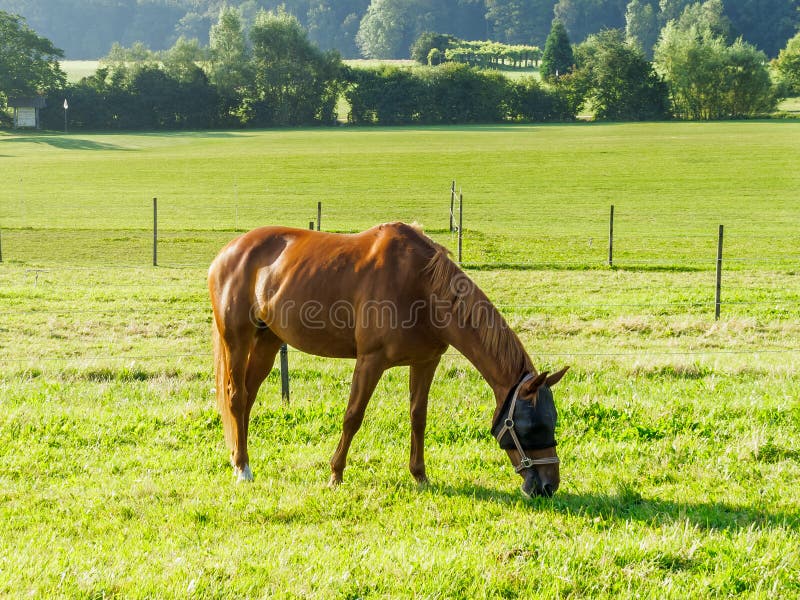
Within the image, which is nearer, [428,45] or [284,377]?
[284,377]

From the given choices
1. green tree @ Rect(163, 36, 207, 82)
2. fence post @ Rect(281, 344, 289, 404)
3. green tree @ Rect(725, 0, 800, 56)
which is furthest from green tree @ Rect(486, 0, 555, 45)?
fence post @ Rect(281, 344, 289, 404)

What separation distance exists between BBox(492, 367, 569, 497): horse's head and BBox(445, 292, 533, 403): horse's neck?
0.09m

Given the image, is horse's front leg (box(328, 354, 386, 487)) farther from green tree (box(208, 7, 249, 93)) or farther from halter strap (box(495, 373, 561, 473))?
green tree (box(208, 7, 249, 93))

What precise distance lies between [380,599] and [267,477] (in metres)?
2.03

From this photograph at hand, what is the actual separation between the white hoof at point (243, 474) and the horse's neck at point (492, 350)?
1.76m

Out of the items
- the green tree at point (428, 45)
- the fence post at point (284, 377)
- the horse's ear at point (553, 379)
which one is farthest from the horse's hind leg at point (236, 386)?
the green tree at point (428, 45)

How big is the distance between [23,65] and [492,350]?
7871 cm

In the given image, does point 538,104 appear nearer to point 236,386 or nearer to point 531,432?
point 236,386

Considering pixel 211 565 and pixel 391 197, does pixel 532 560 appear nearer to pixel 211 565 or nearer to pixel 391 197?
pixel 211 565

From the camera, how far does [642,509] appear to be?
5066 millimetres

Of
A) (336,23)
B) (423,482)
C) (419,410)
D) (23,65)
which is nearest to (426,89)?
(23,65)

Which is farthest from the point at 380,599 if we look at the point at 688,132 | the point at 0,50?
the point at 0,50

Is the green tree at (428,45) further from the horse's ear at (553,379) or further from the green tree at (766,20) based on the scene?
the horse's ear at (553,379)

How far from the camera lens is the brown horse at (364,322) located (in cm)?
515
